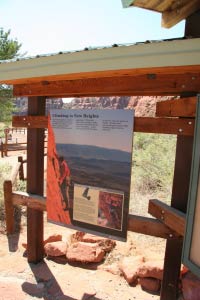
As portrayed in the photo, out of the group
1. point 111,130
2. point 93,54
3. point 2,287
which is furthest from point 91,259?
point 93,54

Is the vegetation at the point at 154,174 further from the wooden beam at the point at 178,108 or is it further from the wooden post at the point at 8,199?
the wooden beam at the point at 178,108

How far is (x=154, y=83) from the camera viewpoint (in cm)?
265

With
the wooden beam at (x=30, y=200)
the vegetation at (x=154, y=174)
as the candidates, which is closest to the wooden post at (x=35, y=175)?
the wooden beam at (x=30, y=200)

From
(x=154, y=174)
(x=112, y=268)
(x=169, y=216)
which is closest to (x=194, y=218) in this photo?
(x=169, y=216)

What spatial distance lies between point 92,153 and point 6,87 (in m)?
17.6

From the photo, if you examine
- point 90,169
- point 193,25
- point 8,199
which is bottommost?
point 8,199

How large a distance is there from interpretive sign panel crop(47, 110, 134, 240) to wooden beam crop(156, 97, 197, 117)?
30 cm

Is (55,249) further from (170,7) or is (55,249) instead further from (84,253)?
(170,7)

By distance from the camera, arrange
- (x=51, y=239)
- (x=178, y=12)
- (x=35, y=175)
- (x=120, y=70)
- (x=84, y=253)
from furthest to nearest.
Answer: (x=51, y=239)
(x=84, y=253)
(x=35, y=175)
(x=178, y=12)
(x=120, y=70)

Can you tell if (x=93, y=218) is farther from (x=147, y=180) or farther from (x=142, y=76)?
(x=147, y=180)

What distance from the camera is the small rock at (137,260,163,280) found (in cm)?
357

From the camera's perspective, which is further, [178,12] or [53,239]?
[53,239]

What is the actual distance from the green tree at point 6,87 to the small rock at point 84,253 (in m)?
15.7

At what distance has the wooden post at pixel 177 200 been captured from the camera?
2.68m
